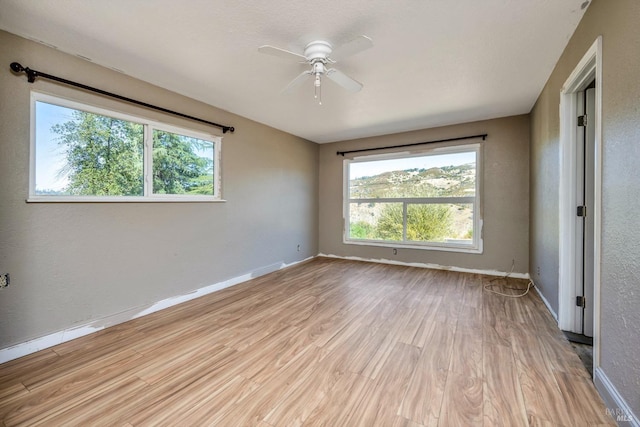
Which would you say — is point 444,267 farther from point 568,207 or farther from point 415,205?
point 568,207

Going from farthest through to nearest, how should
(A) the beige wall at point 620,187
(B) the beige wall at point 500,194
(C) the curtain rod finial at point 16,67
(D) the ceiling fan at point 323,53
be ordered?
(B) the beige wall at point 500,194 < (C) the curtain rod finial at point 16,67 < (D) the ceiling fan at point 323,53 < (A) the beige wall at point 620,187

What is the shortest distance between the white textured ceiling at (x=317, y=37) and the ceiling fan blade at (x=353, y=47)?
0.55ft

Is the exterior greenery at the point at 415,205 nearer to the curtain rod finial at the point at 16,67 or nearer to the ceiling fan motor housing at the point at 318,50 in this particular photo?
the ceiling fan motor housing at the point at 318,50

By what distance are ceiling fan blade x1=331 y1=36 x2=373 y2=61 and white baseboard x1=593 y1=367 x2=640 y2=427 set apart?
95.4 inches

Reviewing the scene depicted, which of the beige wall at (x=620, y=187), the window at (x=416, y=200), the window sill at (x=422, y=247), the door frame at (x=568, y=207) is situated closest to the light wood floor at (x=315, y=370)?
the door frame at (x=568, y=207)

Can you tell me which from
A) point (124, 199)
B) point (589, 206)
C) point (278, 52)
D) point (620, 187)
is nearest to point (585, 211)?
point (589, 206)

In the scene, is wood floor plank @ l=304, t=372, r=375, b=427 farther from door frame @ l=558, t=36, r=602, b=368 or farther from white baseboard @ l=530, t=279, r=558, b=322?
white baseboard @ l=530, t=279, r=558, b=322

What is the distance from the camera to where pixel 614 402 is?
135cm

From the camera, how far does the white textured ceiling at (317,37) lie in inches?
67.4

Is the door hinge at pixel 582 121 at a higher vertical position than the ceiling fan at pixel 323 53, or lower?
lower

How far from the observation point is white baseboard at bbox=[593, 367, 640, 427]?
1227 millimetres

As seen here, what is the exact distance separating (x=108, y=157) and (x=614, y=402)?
157 inches

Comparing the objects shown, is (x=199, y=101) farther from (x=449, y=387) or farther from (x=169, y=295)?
(x=449, y=387)

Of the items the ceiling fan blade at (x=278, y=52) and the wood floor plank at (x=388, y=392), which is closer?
the wood floor plank at (x=388, y=392)
